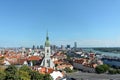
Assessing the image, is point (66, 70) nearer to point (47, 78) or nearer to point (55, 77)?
point (55, 77)

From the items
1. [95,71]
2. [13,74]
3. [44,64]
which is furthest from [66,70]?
[13,74]

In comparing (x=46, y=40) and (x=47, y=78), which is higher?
(x=46, y=40)

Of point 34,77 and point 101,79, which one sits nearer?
point 34,77

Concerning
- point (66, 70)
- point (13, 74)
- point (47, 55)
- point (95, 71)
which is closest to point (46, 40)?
point (47, 55)

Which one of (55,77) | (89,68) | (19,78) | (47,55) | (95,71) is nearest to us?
(19,78)

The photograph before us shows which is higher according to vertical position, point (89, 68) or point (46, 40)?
point (46, 40)

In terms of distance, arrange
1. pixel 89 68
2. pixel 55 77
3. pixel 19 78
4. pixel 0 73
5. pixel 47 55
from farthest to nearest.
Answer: pixel 89 68
pixel 47 55
pixel 55 77
pixel 0 73
pixel 19 78

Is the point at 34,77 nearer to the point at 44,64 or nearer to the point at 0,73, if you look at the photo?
the point at 0,73

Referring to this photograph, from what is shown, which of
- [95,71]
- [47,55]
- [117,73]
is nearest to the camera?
[47,55]

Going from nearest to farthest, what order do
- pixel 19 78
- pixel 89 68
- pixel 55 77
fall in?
pixel 19 78 < pixel 55 77 < pixel 89 68
